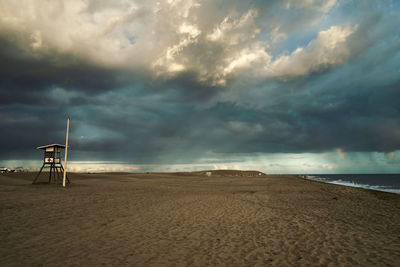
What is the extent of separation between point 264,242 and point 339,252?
2708 millimetres

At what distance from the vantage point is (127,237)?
1016 cm

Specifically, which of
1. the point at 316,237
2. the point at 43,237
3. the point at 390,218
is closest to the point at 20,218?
the point at 43,237

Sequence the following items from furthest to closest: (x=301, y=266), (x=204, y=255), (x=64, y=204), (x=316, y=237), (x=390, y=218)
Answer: (x=64, y=204) < (x=390, y=218) < (x=316, y=237) < (x=204, y=255) < (x=301, y=266)

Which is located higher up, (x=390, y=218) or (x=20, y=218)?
(x=20, y=218)

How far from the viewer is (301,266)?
7.53 metres

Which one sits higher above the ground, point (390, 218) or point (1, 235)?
point (1, 235)

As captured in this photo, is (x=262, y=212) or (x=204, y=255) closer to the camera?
(x=204, y=255)

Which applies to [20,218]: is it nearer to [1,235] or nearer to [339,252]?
[1,235]

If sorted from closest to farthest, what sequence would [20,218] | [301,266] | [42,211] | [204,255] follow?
[301,266], [204,255], [20,218], [42,211]

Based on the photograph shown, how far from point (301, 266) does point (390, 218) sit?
12778mm

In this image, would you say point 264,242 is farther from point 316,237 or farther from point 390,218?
point 390,218

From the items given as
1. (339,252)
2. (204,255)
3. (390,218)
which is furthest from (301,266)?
(390,218)

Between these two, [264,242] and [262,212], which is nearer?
[264,242]

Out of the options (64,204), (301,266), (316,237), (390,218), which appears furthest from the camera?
(64,204)
